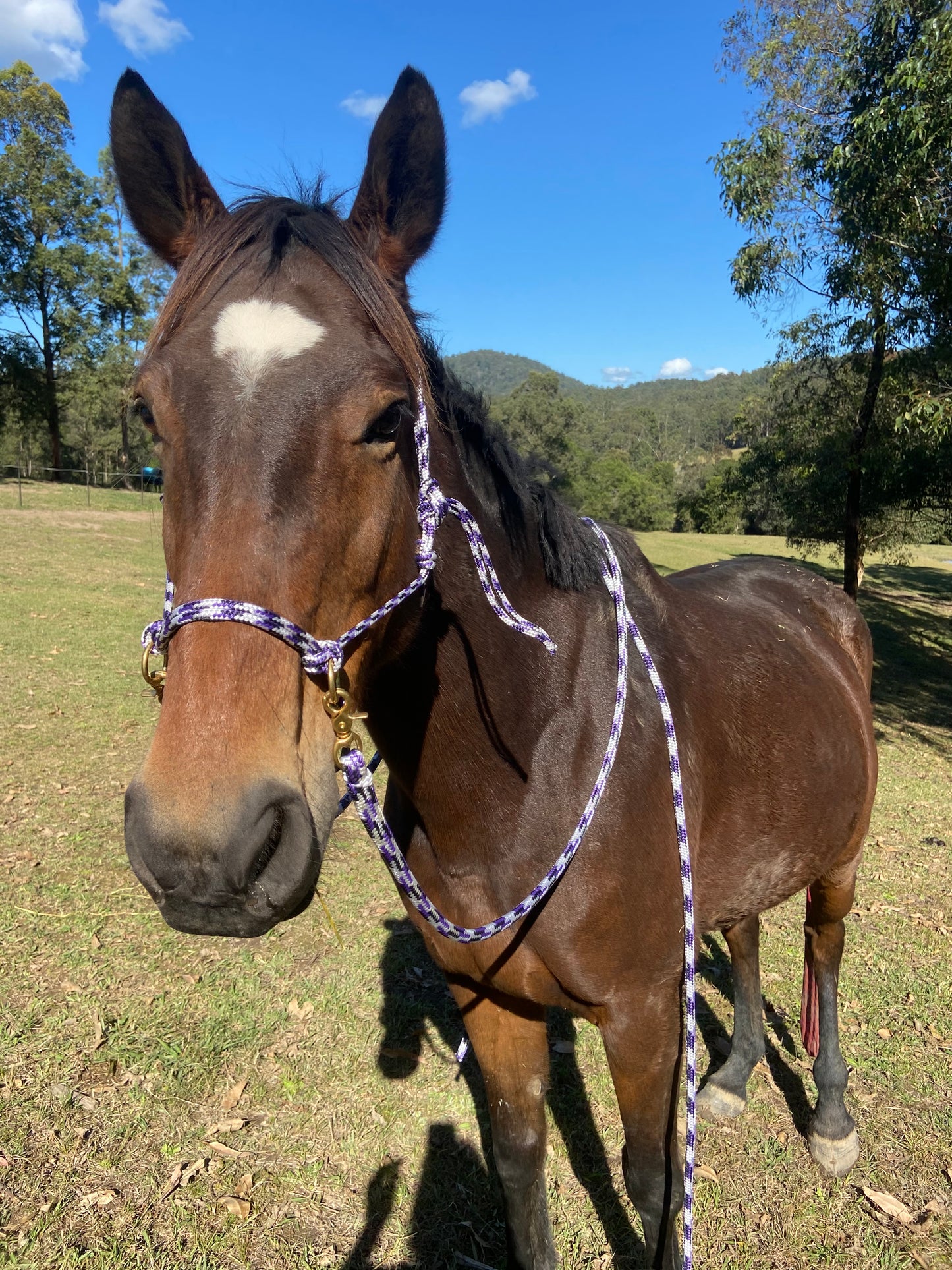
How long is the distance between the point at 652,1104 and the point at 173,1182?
1.98 meters

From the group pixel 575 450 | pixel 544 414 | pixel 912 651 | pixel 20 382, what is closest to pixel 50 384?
pixel 20 382

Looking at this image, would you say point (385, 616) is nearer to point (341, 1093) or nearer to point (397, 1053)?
point (341, 1093)

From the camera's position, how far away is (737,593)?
330 centimetres

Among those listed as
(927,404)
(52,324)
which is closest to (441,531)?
(927,404)

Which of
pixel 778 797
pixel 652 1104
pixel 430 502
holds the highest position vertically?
pixel 430 502

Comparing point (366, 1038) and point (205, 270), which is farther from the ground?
point (205, 270)

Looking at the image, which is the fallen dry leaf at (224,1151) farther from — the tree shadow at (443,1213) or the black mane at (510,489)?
the black mane at (510,489)

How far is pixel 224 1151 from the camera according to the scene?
2859 mm

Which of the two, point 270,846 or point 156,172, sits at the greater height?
point 156,172

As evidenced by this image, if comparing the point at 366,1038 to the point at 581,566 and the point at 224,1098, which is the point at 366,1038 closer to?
the point at 224,1098

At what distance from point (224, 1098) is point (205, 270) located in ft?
11.0

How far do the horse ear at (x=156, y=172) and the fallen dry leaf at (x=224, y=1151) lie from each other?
3.30 m

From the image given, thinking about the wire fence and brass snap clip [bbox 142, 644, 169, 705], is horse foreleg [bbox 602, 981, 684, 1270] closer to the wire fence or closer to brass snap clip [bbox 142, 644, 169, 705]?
brass snap clip [bbox 142, 644, 169, 705]

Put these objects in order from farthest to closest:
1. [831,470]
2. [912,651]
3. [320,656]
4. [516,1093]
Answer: [912,651]
[831,470]
[516,1093]
[320,656]
